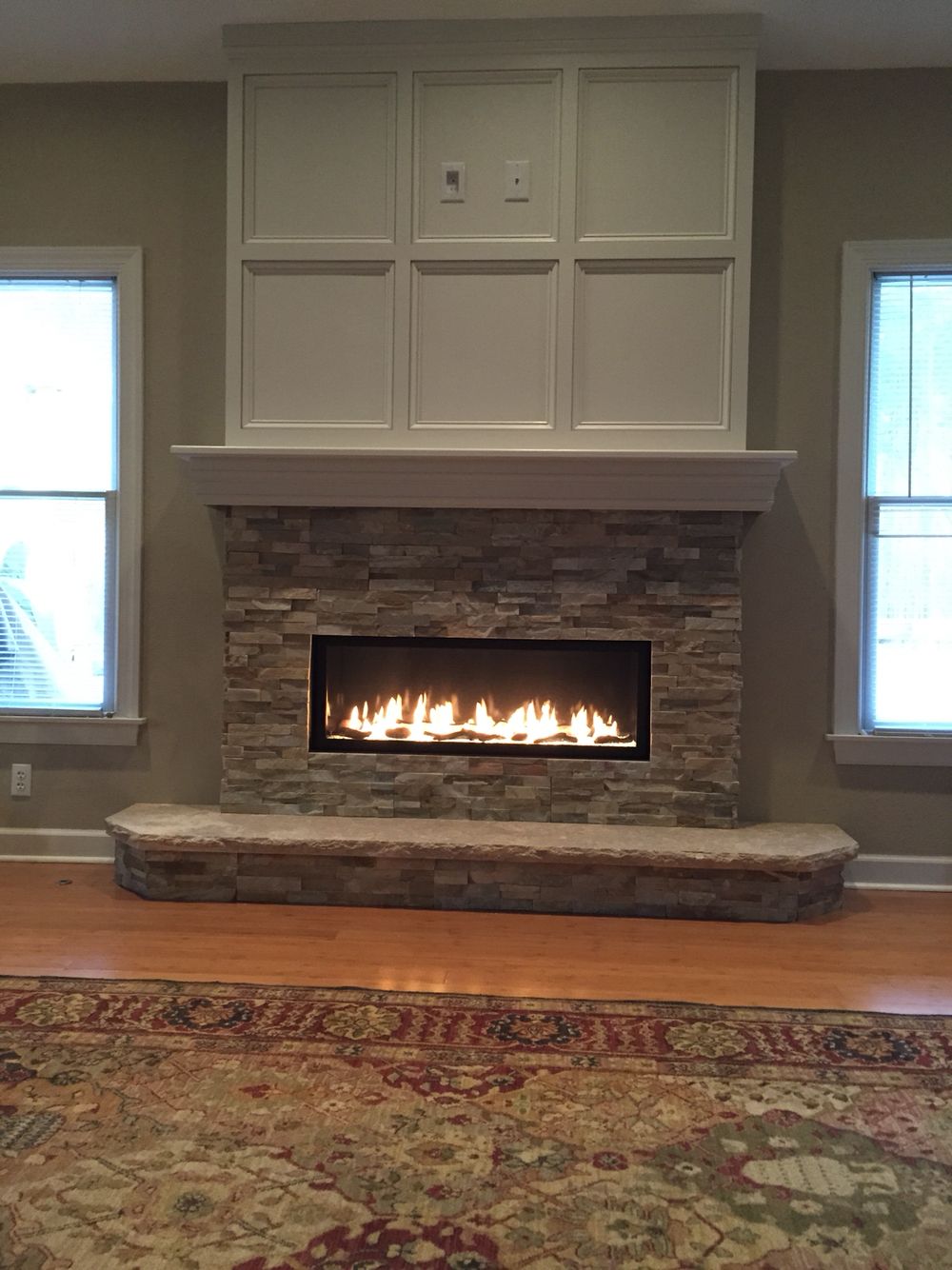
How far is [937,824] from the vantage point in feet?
12.2

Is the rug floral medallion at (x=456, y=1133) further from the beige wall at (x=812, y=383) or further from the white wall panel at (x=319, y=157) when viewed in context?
the white wall panel at (x=319, y=157)

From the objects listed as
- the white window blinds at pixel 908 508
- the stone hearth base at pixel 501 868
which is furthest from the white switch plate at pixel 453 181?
the stone hearth base at pixel 501 868

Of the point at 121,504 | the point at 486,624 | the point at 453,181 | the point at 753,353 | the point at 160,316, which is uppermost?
the point at 453,181

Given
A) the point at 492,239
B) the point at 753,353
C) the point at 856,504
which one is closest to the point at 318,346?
the point at 492,239

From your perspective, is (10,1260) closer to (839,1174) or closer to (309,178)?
(839,1174)

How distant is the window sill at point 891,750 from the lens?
370 cm

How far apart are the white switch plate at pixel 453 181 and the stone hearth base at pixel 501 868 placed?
2.11 meters

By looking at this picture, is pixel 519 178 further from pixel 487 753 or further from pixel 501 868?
pixel 501 868

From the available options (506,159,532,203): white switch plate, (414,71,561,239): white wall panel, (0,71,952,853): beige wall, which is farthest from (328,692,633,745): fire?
(506,159,532,203): white switch plate

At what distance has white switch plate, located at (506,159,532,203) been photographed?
347cm

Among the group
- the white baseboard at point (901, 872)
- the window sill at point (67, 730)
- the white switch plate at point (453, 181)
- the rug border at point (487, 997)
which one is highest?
the white switch plate at point (453, 181)

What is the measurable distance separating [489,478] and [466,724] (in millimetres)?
910

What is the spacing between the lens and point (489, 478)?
3.45 meters

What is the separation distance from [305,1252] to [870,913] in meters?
2.40
